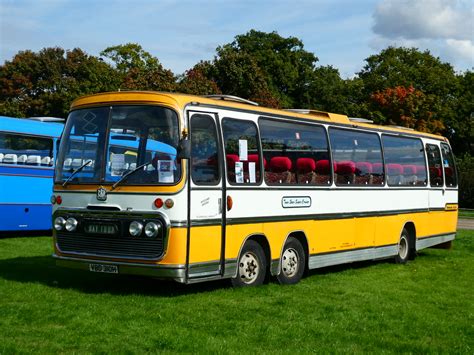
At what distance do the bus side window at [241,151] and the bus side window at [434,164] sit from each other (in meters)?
8.06

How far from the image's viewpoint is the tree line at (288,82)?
5394 centimetres

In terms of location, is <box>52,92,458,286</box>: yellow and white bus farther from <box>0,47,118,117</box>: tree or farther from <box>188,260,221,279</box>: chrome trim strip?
<box>0,47,118,117</box>: tree

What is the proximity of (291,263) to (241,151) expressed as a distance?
7.79 feet

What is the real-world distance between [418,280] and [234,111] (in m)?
4.96

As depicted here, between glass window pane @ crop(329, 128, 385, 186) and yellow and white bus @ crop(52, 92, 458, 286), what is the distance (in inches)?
2.9

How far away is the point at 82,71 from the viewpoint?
62.2m

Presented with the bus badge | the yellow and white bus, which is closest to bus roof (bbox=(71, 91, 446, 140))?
the yellow and white bus

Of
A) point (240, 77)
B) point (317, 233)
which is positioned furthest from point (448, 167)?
point (240, 77)

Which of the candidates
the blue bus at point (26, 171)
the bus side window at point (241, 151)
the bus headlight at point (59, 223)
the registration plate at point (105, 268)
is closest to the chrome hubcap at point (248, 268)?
the bus side window at point (241, 151)

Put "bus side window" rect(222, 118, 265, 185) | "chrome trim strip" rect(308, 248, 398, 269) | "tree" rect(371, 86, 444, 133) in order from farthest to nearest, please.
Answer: "tree" rect(371, 86, 444, 133) < "chrome trim strip" rect(308, 248, 398, 269) < "bus side window" rect(222, 118, 265, 185)

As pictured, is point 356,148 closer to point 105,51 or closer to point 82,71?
point 82,71

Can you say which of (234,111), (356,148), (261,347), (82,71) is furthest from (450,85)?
(261,347)

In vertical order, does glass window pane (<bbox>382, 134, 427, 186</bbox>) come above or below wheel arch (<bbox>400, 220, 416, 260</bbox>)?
above

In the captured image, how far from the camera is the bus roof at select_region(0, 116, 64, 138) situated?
20.1 meters
